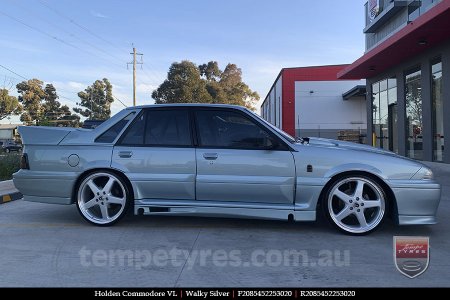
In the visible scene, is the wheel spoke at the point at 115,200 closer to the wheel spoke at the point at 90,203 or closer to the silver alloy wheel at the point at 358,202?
the wheel spoke at the point at 90,203

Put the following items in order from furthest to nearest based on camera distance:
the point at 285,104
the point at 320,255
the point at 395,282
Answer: the point at 285,104, the point at 320,255, the point at 395,282

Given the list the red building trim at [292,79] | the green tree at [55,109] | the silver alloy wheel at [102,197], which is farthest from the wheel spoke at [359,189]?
the green tree at [55,109]

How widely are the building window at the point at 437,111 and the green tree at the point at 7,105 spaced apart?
2052 inches

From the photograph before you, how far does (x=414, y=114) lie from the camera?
17.3m

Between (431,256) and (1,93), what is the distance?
58795 millimetres

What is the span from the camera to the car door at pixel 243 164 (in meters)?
5.17

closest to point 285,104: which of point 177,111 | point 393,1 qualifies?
point 393,1

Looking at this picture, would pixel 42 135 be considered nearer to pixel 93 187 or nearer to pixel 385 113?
pixel 93 187

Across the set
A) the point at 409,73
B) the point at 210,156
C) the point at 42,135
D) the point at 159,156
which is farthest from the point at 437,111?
the point at 42,135

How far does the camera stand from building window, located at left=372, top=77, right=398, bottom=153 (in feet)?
65.0

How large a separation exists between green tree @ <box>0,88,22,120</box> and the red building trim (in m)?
35.9
